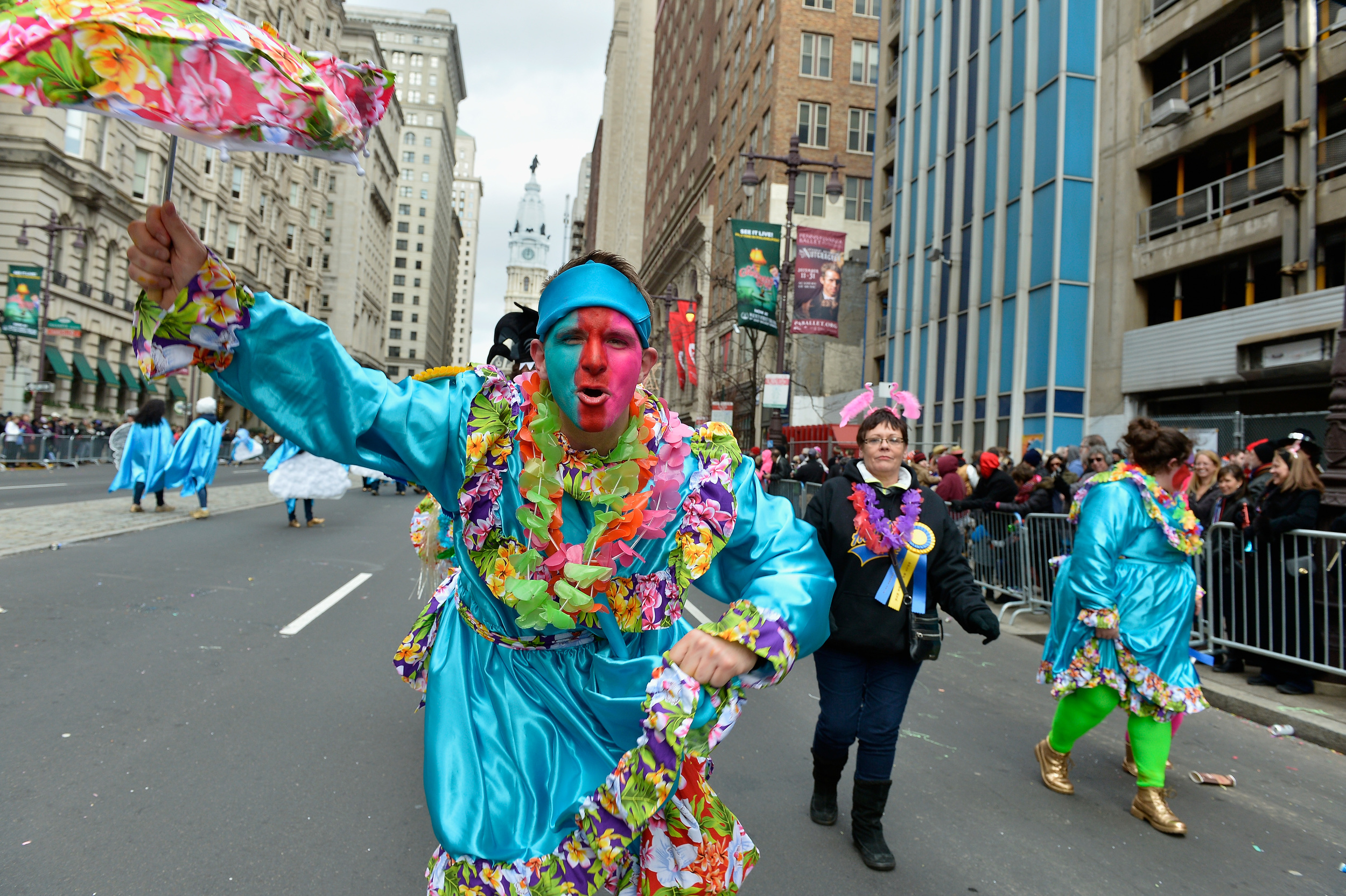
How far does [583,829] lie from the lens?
1840 mm

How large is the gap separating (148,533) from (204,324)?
11.5m

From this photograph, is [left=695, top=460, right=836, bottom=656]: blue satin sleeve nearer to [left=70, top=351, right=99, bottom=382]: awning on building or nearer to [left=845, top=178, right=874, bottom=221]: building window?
[left=845, top=178, right=874, bottom=221]: building window

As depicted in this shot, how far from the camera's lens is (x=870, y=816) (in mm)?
3607

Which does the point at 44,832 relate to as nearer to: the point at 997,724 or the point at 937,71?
the point at 997,724

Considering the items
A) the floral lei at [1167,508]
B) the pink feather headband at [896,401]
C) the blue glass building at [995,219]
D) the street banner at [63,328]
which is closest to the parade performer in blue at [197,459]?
the pink feather headband at [896,401]

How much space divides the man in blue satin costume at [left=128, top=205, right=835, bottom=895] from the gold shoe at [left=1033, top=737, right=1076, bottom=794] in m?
3.13

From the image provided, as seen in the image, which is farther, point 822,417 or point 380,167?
point 380,167

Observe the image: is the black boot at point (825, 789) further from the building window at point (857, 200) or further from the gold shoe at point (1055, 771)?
the building window at point (857, 200)

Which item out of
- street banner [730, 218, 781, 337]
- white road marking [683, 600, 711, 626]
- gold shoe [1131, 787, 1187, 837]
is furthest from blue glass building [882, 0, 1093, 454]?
gold shoe [1131, 787, 1187, 837]

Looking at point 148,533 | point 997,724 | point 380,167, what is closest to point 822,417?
point 148,533

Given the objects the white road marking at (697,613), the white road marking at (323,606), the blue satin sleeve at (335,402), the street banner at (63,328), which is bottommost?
the white road marking at (697,613)

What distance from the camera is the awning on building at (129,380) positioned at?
39125 millimetres

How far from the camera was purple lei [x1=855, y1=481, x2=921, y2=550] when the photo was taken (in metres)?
3.79

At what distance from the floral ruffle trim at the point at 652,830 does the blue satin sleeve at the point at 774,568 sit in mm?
219
